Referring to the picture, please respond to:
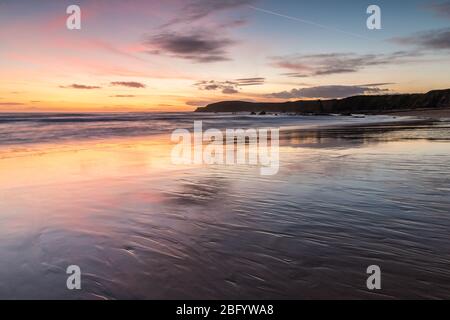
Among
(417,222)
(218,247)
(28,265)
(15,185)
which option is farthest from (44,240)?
(417,222)

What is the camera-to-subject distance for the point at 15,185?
830cm

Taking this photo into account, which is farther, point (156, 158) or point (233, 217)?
point (156, 158)

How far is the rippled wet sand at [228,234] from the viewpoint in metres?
3.52

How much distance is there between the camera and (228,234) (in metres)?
4.93

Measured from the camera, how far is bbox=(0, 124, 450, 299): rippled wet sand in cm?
352

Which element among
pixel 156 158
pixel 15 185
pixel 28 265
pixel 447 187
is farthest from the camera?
pixel 156 158

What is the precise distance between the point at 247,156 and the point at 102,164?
4.90 meters

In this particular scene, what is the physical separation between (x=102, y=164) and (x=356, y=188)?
304 inches

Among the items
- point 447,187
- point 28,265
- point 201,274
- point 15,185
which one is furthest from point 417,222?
point 15,185

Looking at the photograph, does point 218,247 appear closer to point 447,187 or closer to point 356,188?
point 356,188
